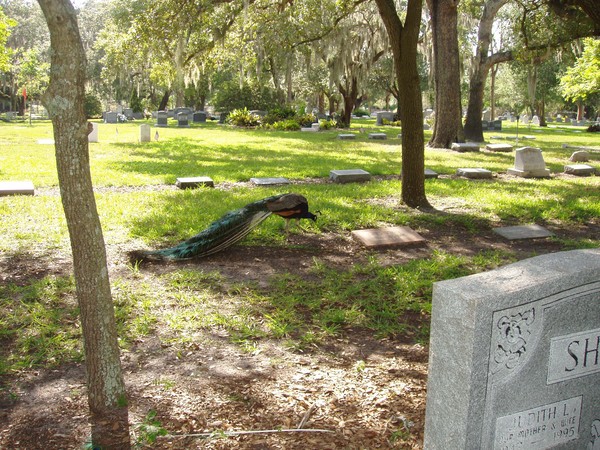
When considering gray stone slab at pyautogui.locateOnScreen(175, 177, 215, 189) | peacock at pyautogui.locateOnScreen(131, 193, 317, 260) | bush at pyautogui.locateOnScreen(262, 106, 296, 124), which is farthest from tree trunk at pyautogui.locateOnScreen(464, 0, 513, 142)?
peacock at pyautogui.locateOnScreen(131, 193, 317, 260)

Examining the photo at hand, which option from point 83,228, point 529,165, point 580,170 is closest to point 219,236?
point 83,228

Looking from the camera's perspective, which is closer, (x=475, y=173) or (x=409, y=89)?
(x=409, y=89)

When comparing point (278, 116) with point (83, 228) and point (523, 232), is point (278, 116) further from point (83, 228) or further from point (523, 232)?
point (83, 228)

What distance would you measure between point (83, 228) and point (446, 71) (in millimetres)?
15125

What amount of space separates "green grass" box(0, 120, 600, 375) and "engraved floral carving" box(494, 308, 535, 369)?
2.10 m

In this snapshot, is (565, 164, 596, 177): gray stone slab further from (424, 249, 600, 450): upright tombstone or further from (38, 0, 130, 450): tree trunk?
(38, 0, 130, 450): tree trunk

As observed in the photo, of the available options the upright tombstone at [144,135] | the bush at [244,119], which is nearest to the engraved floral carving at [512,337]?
the upright tombstone at [144,135]

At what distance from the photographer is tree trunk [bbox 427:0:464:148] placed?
1580 centimetres

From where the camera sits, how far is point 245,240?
22.8 ft

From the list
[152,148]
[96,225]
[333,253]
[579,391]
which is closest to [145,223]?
[333,253]

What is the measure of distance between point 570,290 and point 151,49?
977cm

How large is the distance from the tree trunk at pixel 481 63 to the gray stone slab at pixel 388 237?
46.3 ft

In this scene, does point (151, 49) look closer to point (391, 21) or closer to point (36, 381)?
point (391, 21)

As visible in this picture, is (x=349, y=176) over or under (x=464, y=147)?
under
